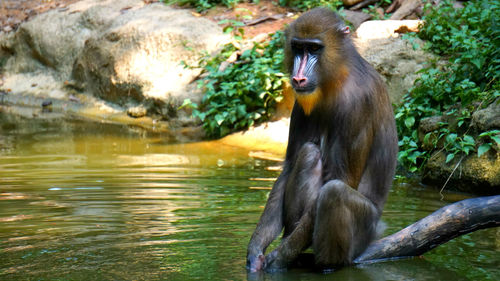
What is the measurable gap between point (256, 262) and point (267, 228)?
31 cm

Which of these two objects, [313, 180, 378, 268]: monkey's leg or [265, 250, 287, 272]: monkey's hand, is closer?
[313, 180, 378, 268]: monkey's leg

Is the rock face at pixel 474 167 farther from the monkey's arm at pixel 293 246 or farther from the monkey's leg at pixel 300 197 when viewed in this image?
the monkey's arm at pixel 293 246

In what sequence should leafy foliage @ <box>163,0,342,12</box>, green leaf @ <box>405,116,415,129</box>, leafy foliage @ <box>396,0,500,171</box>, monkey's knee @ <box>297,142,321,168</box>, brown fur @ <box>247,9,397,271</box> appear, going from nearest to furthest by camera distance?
1. brown fur @ <box>247,9,397,271</box>
2. monkey's knee @ <box>297,142,321,168</box>
3. leafy foliage @ <box>396,0,500,171</box>
4. green leaf @ <box>405,116,415,129</box>
5. leafy foliage @ <box>163,0,342,12</box>

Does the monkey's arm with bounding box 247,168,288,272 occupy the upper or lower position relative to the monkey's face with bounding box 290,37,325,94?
lower

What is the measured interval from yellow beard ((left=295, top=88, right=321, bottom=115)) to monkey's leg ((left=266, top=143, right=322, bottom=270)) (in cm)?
30

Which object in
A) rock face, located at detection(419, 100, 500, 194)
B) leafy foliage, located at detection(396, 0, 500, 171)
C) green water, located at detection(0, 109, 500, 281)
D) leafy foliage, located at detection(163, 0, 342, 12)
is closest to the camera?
green water, located at detection(0, 109, 500, 281)

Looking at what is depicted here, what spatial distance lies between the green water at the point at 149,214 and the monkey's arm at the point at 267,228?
123mm

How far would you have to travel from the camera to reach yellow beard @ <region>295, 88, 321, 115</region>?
5031 millimetres

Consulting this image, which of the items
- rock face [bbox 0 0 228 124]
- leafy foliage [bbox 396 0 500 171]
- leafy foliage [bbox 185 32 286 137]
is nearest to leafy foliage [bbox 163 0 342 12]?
rock face [bbox 0 0 228 124]

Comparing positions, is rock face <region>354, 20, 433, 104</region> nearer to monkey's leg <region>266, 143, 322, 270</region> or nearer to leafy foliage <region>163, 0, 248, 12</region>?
leafy foliage <region>163, 0, 248, 12</region>

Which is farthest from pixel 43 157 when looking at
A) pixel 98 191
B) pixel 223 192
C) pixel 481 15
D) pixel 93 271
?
pixel 481 15

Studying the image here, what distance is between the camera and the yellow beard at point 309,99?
503 centimetres

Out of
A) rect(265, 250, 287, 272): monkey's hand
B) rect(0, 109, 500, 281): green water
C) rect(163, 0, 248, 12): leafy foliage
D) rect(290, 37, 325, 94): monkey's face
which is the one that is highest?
rect(163, 0, 248, 12): leafy foliage

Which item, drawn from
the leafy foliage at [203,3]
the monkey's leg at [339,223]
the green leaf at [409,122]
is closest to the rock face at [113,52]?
the leafy foliage at [203,3]
